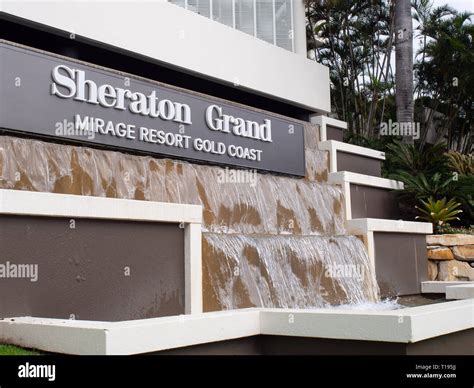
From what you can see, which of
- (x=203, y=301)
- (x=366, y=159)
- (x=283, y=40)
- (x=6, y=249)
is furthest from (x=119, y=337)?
(x=283, y=40)

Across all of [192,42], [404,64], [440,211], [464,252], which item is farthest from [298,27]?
[464,252]

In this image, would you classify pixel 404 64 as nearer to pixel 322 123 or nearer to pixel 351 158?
pixel 322 123

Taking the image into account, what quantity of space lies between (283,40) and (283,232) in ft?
29.2

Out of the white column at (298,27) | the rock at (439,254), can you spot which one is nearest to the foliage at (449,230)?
the rock at (439,254)

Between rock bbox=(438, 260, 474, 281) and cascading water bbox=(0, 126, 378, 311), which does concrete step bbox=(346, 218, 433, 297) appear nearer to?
cascading water bbox=(0, 126, 378, 311)

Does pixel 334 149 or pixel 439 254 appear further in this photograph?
pixel 334 149

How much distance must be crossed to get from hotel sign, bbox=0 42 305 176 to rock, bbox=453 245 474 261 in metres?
3.70

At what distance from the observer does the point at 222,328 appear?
4719mm

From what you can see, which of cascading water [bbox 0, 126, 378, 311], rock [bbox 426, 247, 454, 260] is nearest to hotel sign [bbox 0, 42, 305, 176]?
cascading water [bbox 0, 126, 378, 311]

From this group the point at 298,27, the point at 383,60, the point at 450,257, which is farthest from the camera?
the point at 383,60

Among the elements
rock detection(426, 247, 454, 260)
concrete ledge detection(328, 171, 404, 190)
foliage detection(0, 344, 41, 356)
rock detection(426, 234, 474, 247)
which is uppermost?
concrete ledge detection(328, 171, 404, 190)

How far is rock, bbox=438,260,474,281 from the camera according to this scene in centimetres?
1322

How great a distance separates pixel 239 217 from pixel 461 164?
8.98 meters

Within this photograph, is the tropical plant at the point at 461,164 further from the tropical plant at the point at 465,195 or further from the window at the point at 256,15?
the window at the point at 256,15
